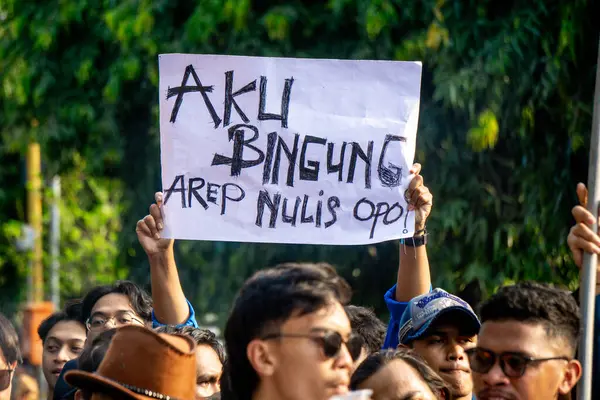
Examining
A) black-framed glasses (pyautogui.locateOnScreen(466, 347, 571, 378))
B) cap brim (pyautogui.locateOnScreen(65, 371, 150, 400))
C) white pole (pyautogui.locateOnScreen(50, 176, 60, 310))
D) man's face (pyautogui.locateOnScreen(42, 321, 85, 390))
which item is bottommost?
white pole (pyautogui.locateOnScreen(50, 176, 60, 310))

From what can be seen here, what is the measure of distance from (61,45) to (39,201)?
693cm

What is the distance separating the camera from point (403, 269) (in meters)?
4.74

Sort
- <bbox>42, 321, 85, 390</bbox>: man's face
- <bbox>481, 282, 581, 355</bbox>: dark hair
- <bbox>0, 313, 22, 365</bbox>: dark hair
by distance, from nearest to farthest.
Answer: <bbox>481, 282, 581, 355</bbox>: dark hair < <bbox>0, 313, 22, 365</bbox>: dark hair < <bbox>42, 321, 85, 390</bbox>: man's face

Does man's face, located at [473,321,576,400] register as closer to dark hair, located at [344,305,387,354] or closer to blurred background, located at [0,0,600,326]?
dark hair, located at [344,305,387,354]

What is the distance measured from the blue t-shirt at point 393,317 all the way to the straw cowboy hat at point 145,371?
159cm

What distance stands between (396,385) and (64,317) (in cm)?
221

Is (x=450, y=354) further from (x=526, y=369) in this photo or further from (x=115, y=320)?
(x=115, y=320)

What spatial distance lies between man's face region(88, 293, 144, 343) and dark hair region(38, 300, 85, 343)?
45 cm

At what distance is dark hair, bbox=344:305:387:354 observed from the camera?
471 cm

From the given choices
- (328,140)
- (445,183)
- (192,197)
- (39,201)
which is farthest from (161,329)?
(39,201)

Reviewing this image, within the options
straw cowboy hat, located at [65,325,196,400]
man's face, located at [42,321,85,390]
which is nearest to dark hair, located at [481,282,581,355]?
straw cowboy hat, located at [65,325,196,400]

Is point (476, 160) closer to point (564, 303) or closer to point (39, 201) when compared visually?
point (564, 303)

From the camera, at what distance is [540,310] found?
158 inches

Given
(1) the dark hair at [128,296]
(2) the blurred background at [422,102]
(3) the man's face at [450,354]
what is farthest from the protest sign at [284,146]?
(2) the blurred background at [422,102]
